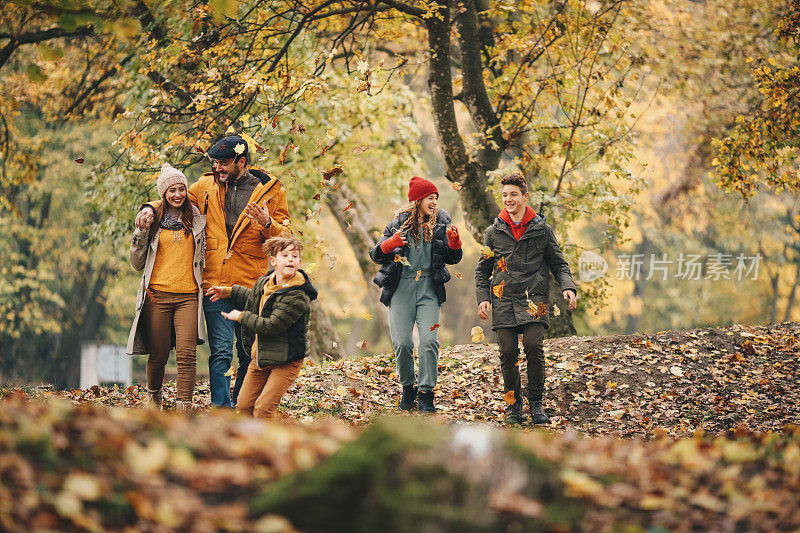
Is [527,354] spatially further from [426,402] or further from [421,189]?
[421,189]

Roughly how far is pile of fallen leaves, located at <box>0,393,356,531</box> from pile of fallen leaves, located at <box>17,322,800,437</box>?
4040mm

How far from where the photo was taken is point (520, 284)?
21.8ft

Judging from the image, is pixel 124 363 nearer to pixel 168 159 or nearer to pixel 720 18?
pixel 168 159

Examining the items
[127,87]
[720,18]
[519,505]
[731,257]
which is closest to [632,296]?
[731,257]

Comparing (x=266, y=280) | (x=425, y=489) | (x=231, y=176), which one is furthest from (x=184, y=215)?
(x=425, y=489)

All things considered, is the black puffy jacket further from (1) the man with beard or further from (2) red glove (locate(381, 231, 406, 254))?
(1) the man with beard

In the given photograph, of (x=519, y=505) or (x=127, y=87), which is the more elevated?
(x=127, y=87)

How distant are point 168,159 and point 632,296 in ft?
85.0

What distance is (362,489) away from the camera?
271 cm

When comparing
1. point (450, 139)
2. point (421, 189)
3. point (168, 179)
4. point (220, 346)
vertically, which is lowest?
point (220, 346)

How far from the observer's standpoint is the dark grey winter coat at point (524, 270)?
21.7 ft

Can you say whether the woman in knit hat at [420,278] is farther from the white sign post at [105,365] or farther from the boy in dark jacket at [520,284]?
the white sign post at [105,365]

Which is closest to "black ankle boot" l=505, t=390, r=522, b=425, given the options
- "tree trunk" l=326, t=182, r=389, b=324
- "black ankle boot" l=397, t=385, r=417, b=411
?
"black ankle boot" l=397, t=385, r=417, b=411

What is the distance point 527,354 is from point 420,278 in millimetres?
1191
